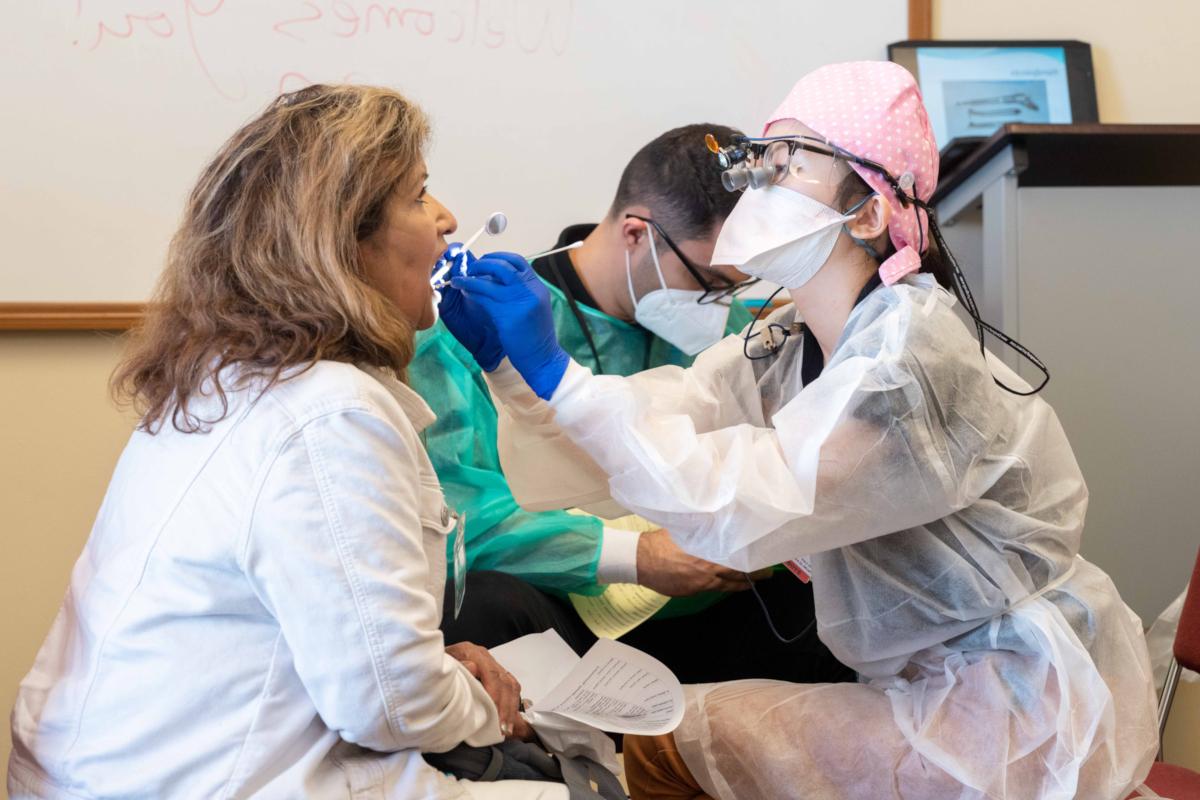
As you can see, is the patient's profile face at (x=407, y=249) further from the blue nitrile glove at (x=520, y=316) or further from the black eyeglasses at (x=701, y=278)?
the black eyeglasses at (x=701, y=278)

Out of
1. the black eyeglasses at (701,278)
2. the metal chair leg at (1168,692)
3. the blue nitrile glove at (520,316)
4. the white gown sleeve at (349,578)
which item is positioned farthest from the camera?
the black eyeglasses at (701,278)

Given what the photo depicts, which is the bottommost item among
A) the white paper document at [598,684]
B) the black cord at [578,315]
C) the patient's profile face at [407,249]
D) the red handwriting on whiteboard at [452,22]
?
the white paper document at [598,684]

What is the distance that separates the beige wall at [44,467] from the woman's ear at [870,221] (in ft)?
4.39

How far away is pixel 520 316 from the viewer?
1247mm

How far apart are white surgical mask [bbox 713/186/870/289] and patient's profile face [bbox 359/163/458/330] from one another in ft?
1.24

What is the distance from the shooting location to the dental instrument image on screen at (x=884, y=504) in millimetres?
1158

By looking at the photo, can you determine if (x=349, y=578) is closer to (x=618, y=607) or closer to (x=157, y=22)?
(x=618, y=607)

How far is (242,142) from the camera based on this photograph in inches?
42.3

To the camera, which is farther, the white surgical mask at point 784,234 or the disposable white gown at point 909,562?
the white surgical mask at point 784,234

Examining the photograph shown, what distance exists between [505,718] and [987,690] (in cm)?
51

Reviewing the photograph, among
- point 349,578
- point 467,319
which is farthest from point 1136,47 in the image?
point 349,578

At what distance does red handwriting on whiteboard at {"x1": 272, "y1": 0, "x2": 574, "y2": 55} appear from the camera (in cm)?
202

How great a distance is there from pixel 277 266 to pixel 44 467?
1.23 m

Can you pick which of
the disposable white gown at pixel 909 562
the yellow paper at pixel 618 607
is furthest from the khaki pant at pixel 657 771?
the yellow paper at pixel 618 607
